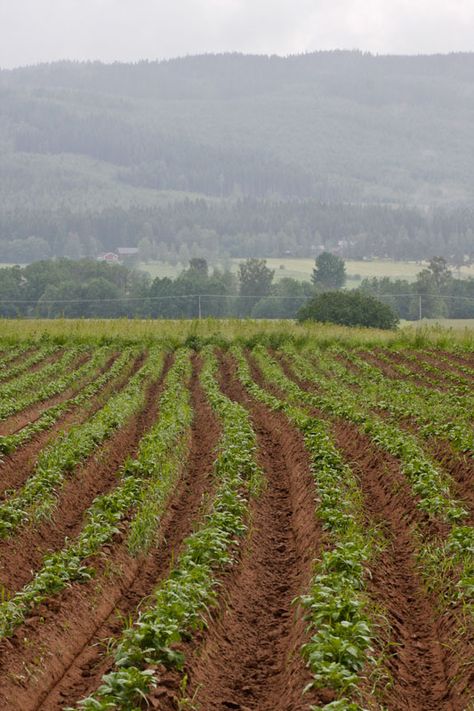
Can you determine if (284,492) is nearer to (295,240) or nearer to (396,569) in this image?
(396,569)

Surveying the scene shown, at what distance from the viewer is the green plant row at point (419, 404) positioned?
45.9 feet

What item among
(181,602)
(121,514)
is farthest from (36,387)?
(181,602)

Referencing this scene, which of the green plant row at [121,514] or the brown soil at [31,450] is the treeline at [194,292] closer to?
the brown soil at [31,450]

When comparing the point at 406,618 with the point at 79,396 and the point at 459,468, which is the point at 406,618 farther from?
the point at 79,396

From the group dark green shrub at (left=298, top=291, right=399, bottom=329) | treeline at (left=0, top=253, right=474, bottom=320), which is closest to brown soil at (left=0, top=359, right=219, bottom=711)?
treeline at (left=0, top=253, right=474, bottom=320)

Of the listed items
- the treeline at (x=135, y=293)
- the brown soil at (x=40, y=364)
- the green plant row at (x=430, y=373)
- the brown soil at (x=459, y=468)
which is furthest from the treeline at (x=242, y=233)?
the brown soil at (x=459, y=468)

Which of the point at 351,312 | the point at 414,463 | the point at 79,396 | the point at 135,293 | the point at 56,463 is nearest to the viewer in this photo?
the point at 414,463

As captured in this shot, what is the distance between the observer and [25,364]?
28578mm

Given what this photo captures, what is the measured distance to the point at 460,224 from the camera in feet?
516

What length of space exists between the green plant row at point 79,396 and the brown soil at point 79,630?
4.52m

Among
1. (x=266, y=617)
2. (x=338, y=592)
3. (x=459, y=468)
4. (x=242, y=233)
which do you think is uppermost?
(x=242, y=233)

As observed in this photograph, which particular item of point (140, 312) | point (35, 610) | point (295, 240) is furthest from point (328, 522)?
point (295, 240)

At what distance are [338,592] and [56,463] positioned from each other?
6248mm

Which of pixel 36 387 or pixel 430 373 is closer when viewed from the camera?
pixel 36 387
